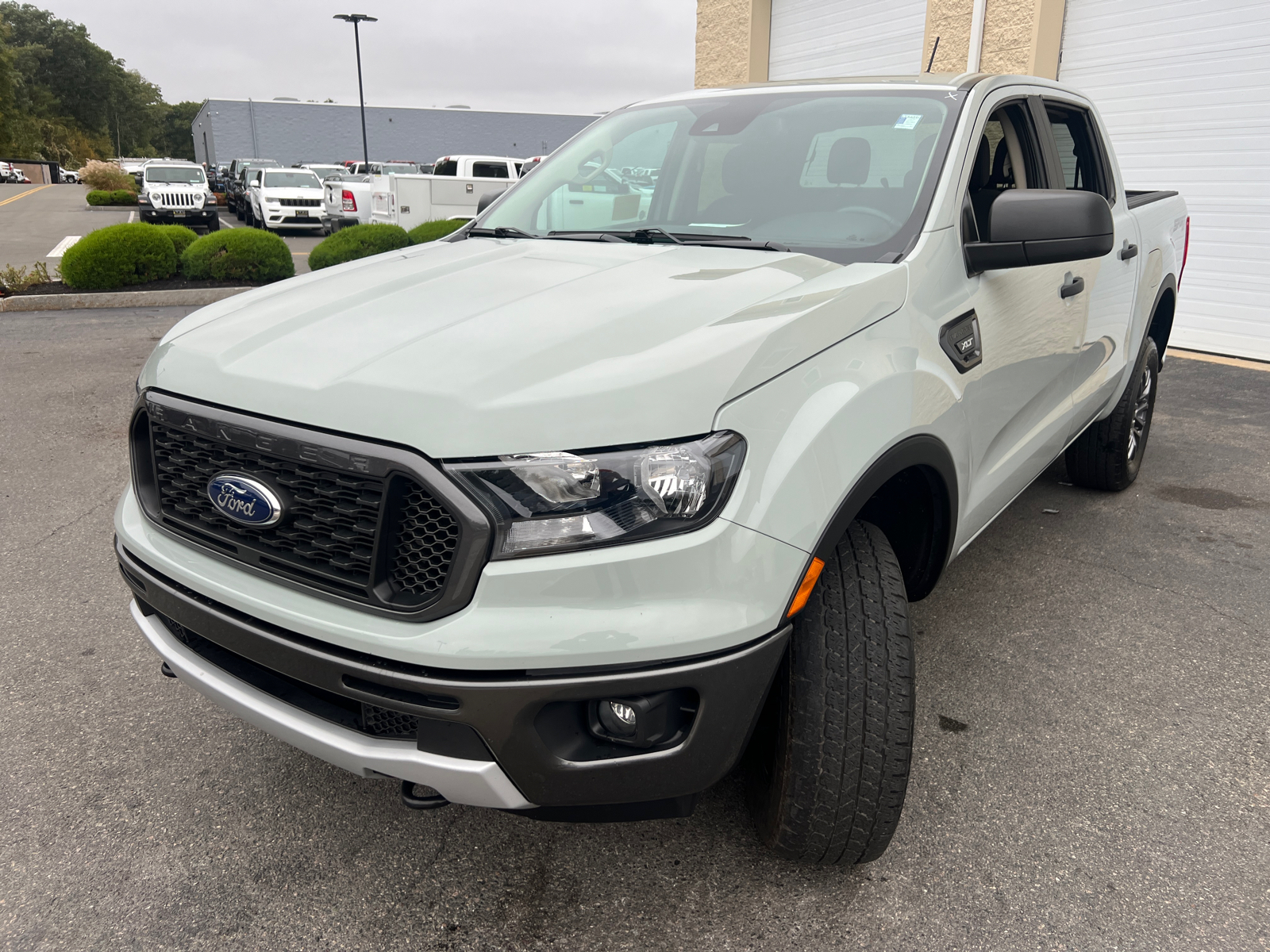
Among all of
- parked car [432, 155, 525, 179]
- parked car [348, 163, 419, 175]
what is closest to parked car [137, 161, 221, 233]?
parked car [432, 155, 525, 179]

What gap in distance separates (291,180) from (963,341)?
25.0 metres

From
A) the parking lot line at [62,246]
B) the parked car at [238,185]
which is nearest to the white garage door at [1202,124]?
the parking lot line at [62,246]

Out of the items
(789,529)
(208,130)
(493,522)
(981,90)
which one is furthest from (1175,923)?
(208,130)

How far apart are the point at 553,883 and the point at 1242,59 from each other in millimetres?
8925

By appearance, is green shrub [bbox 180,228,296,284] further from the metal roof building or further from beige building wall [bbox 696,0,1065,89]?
the metal roof building

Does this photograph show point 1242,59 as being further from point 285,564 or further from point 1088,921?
point 285,564

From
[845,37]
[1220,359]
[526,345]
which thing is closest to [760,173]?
[526,345]

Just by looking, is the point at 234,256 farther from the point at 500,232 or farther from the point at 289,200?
the point at 289,200

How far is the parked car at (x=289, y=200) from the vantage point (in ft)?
75.7

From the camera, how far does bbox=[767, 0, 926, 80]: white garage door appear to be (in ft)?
33.7

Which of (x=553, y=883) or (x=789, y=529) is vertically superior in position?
(x=789, y=529)

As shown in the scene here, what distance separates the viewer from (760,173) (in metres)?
2.76

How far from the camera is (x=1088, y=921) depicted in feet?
6.24

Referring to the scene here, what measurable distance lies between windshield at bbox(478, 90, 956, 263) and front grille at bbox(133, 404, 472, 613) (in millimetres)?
1263
